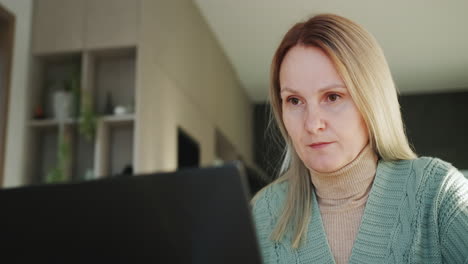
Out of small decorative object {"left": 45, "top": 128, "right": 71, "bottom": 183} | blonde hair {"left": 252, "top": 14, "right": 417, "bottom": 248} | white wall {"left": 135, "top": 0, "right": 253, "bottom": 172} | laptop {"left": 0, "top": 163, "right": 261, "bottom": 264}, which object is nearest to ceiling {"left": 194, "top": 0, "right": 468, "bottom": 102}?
white wall {"left": 135, "top": 0, "right": 253, "bottom": 172}

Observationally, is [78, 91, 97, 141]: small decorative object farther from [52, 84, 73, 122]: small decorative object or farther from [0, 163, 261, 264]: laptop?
[0, 163, 261, 264]: laptop

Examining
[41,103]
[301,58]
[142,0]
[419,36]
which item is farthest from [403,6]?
[301,58]

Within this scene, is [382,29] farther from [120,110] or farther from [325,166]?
[325,166]

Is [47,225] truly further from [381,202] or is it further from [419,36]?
[419,36]

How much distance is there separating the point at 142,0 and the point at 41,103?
1.01 m

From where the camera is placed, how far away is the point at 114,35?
3900 millimetres

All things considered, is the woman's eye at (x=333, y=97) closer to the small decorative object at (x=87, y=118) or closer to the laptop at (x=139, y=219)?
the laptop at (x=139, y=219)

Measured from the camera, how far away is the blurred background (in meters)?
3.77

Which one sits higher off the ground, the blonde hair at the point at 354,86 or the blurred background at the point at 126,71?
the blurred background at the point at 126,71

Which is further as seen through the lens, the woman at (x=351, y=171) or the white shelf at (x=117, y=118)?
the white shelf at (x=117, y=118)

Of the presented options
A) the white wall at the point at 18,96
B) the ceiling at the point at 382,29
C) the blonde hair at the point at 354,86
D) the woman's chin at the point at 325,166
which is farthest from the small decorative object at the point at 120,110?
the woman's chin at the point at 325,166

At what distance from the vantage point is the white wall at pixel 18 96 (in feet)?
12.0

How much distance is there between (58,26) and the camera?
3.99m

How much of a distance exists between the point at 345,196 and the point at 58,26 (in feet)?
10.8
